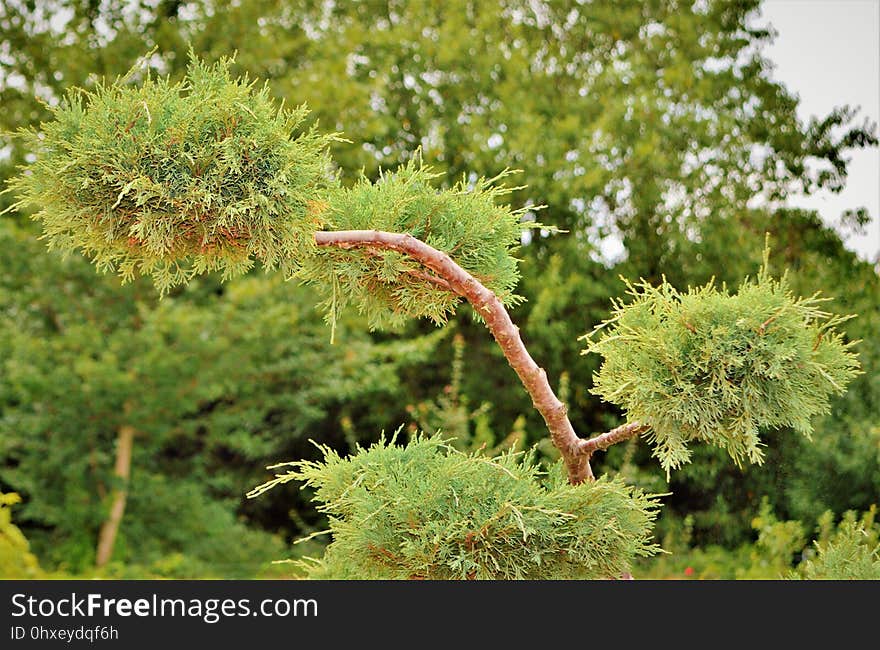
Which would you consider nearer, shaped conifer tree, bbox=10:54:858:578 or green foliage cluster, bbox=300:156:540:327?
shaped conifer tree, bbox=10:54:858:578

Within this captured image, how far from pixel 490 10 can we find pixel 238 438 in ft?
7.38

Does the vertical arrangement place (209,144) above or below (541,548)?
above

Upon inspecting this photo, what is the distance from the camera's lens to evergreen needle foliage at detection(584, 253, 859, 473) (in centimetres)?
116

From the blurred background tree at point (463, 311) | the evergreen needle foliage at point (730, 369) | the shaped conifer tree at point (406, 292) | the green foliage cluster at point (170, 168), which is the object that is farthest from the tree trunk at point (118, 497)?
the evergreen needle foliage at point (730, 369)

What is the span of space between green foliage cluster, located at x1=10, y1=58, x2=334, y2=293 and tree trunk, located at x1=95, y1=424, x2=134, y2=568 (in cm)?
277

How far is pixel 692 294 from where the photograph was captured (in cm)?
123

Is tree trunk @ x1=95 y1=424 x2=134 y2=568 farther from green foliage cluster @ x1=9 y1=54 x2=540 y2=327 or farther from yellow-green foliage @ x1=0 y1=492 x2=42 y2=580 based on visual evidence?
green foliage cluster @ x1=9 y1=54 x2=540 y2=327

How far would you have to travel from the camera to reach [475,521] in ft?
3.65

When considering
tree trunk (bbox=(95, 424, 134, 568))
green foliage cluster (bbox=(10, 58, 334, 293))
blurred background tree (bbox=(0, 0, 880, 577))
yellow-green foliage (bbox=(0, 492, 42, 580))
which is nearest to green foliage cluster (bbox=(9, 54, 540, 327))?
green foliage cluster (bbox=(10, 58, 334, 293))

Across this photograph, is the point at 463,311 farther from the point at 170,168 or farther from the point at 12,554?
the point at 170,168

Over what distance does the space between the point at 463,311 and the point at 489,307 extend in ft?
9.02

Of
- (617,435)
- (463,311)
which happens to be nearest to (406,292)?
(617,435)

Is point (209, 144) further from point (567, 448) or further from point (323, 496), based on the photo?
point (567, 448)
